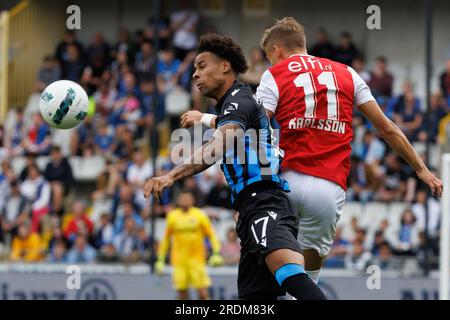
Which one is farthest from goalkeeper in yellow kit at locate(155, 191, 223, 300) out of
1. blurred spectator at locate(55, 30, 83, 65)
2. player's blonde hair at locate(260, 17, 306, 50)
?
player's blonde hair at locate(260, 17, 306, 50)

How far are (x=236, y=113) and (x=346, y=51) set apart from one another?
11808 millimetres

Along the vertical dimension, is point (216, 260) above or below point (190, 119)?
below

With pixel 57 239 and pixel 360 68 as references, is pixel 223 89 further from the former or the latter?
pixel 360 68

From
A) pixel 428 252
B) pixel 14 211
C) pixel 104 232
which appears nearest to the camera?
pixel 428 252

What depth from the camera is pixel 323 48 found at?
1812 centimetres

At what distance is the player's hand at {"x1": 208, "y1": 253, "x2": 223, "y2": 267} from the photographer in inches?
554

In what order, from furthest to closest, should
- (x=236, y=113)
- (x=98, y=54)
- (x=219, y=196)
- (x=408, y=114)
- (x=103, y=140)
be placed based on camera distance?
(x=98, y=54)
(x=103, y=140)
(x=408, y=114)
(x=219, y=196)
(x=236, y=113)

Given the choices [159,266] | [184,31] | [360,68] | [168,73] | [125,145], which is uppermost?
[184,31]

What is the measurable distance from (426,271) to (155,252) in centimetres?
417

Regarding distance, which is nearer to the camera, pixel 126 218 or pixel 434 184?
pixel 434 184

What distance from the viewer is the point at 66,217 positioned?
55.2 ft

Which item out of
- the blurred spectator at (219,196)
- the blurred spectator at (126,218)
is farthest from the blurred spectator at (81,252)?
the blurred spectator at (219,196)

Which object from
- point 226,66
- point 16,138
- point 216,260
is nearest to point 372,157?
point 216,260

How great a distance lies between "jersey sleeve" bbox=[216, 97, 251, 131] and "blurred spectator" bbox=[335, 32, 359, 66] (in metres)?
11.3
